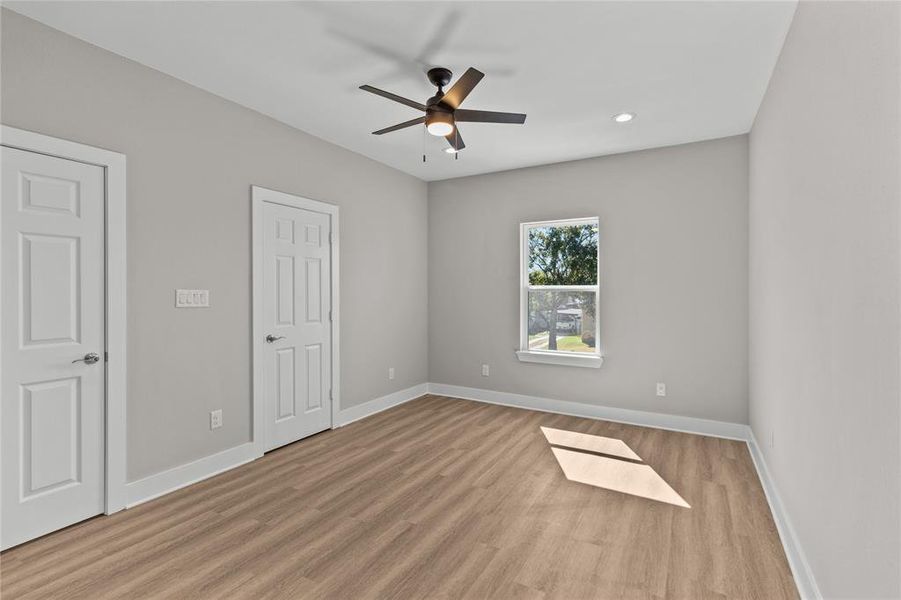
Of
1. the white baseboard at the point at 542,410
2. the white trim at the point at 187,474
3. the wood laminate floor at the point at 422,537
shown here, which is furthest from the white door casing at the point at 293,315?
the wood laminate floor at the point at 422,537

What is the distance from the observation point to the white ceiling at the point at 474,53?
2.25m

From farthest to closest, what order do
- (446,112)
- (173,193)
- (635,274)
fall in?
1. (635,274)
2. (173,193)
3. (446,112)

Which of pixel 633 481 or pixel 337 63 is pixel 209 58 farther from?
pixel 633 481

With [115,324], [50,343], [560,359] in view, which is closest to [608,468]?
[560,359]

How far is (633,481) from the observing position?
3.09m

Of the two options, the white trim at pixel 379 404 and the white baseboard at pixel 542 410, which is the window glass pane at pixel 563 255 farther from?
the white trim at pixel 379 404

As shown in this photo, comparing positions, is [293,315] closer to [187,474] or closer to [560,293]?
[187,474]

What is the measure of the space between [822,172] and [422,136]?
9.96 ft

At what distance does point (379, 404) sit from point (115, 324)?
2.72 m

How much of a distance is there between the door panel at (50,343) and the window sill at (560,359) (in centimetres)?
383

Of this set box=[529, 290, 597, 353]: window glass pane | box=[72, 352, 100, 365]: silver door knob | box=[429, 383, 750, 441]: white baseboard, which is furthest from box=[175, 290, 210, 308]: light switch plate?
box=[529, 290, 597, 353]: window glass pane

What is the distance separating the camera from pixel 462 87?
2.51 metres

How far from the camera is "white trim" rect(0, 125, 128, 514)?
8.57 feet

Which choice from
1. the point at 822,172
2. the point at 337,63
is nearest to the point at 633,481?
the point at 822,172
